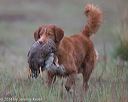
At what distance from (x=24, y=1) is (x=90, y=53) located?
1855 cm

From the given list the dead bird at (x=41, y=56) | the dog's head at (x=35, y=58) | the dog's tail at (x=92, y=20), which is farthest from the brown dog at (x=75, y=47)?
the dog's head at (x=35, y=58)

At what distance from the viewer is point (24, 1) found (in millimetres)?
29625

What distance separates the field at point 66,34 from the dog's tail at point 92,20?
40 cm

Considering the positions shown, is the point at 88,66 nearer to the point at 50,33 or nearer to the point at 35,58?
the point at 50,33

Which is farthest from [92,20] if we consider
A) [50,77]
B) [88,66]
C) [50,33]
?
[50,33]

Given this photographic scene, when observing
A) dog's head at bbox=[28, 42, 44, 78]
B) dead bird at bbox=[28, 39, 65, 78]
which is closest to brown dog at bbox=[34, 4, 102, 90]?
dead bird at bbox=[28, 39, 65, 78]

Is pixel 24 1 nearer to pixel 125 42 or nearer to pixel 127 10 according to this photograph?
pixel 127 10

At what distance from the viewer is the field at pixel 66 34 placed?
8.92 metres

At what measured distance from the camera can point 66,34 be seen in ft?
66.4

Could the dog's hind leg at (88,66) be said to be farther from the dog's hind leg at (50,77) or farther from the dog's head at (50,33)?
the dog's head at (50,33)

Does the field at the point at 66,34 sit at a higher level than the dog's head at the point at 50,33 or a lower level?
lower

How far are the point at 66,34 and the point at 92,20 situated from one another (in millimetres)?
8598

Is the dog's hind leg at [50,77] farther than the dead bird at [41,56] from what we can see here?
Yes

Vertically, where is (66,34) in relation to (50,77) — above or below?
below
